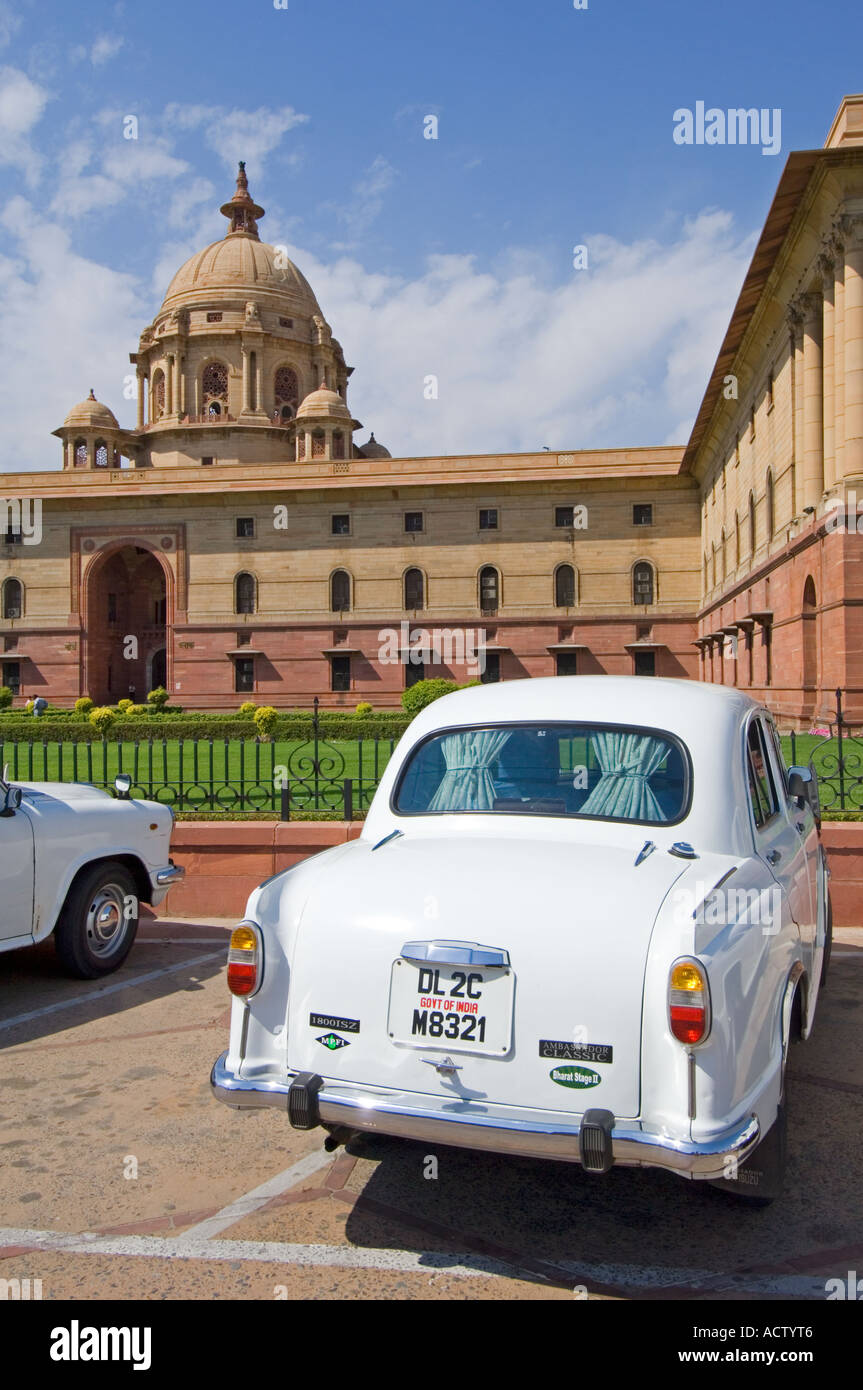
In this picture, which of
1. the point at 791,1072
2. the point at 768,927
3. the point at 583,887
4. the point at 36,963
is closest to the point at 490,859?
the point at 583,887

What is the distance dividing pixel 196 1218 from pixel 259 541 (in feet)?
142

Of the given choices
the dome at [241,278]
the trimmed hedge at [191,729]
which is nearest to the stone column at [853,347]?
the trimmed hedge at [191,729]

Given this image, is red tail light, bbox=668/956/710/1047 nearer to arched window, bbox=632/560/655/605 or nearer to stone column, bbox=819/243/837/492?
stone column, bbox=819/243/837/492

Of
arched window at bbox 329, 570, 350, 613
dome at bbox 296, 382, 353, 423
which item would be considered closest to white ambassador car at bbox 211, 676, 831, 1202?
arched window at bbox 329, 570, 350, 613

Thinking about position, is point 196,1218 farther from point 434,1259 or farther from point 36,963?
point 36,963

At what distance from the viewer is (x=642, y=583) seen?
142 ft

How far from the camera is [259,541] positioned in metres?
45.0

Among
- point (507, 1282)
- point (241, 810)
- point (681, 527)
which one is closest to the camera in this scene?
point (507, 1282)

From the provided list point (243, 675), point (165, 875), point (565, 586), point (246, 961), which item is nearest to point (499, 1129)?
point (246, 961)

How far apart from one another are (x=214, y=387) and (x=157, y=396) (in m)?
4.12

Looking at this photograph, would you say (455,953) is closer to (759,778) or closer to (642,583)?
(759,778)

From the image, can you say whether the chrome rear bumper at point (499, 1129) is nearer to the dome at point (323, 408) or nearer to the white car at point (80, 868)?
the white car at point (80, 868)

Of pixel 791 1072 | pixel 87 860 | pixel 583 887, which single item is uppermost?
pixel 583 887

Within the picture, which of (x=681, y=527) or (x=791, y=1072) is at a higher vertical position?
(x=681, y=527)
